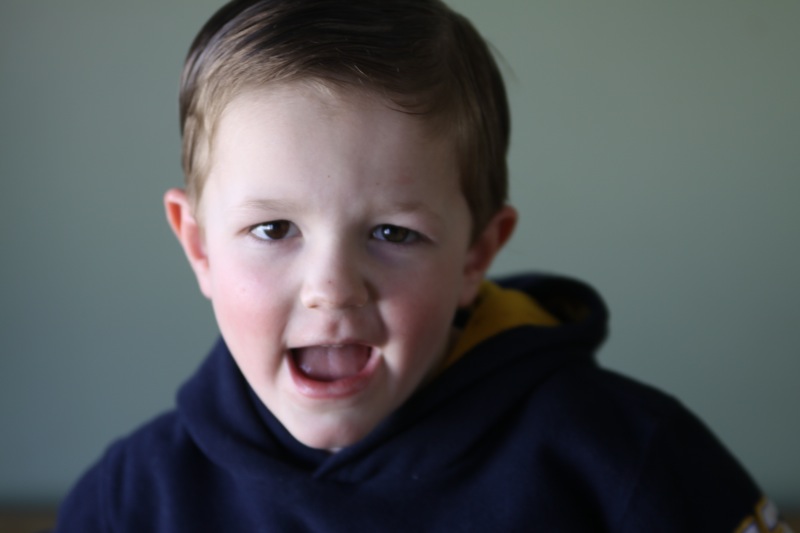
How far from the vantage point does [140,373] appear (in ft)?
4.87

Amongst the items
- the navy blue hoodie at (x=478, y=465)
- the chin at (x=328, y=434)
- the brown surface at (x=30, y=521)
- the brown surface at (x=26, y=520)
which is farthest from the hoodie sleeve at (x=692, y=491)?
the brown surface at (x=26, y=520)

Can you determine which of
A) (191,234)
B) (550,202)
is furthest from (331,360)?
(550,202)

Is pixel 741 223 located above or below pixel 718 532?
above

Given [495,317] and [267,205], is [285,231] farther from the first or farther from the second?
[495,317]

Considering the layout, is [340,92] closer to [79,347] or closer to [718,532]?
[718,532]

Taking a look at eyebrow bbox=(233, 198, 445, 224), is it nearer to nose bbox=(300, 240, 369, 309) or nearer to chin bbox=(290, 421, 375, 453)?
nose bbox=(300, 240, 369, 309)

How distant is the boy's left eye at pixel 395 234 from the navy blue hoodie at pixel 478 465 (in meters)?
0.18

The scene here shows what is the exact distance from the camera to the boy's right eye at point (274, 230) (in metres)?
0.80

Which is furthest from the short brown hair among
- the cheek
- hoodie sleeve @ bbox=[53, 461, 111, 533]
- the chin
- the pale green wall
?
the pale green wall

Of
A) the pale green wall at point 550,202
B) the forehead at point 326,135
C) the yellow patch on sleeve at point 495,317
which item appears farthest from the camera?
the pale green wall at point 550,202

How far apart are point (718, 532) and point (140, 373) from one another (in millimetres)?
977

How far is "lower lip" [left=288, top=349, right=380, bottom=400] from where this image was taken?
32.2 inches

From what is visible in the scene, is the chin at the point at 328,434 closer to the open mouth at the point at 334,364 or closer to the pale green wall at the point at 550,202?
the open mouth at the point at 334,364

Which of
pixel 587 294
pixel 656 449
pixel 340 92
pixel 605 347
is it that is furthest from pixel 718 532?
pixel 605 347
